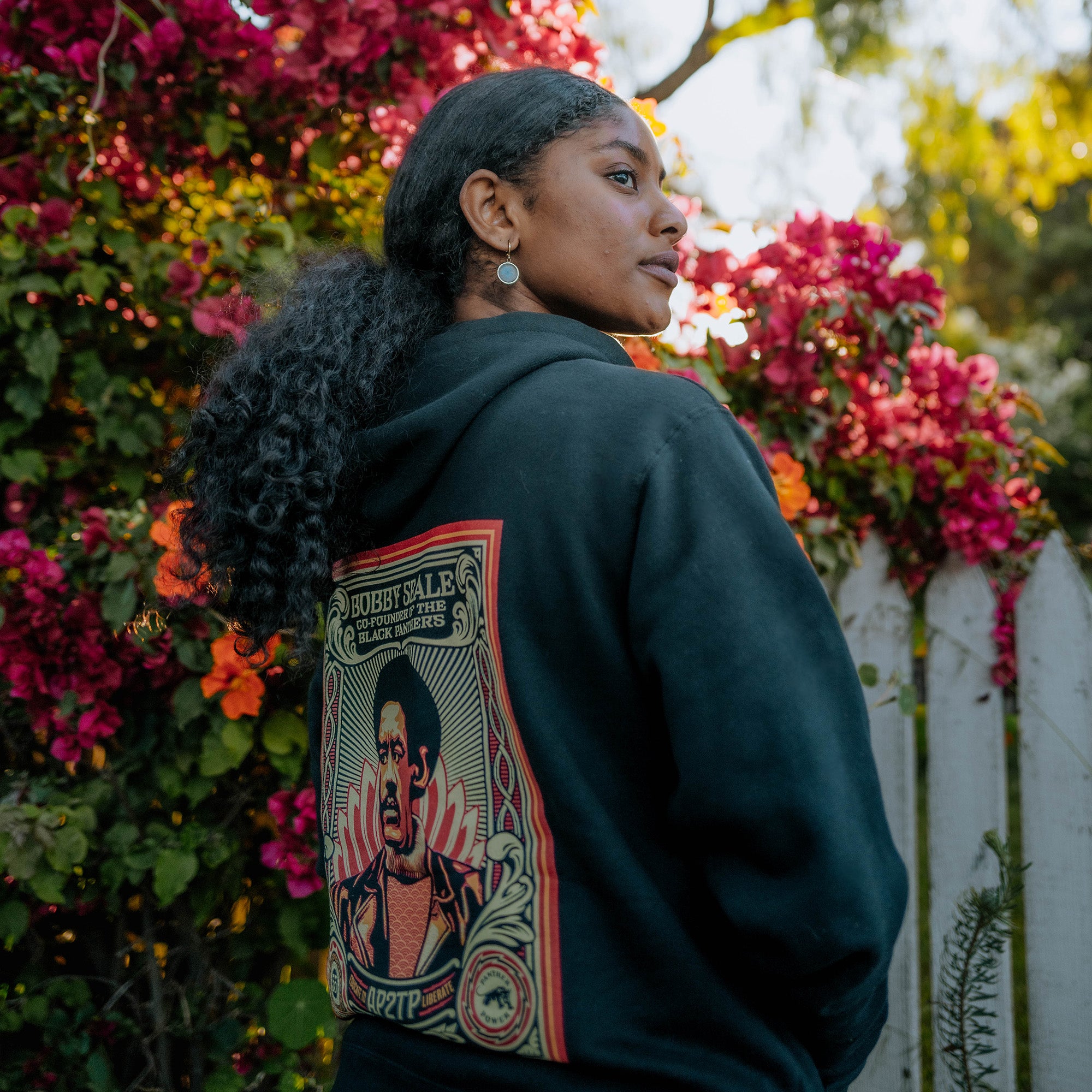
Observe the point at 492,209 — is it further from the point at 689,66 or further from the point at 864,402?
the point at 689,66

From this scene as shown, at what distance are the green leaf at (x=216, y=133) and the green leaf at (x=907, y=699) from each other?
2.03m

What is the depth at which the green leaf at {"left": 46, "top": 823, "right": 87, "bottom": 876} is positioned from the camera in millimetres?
1814

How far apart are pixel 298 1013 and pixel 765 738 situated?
152 cm

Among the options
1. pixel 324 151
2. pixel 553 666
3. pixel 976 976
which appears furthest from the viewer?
pixel 324 151

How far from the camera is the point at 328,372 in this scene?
118 centimetres

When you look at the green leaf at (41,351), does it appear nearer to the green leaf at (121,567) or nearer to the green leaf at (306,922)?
the green leaf at (121,567)

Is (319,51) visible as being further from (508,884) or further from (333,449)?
(508,884)

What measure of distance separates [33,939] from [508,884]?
5.35 feet

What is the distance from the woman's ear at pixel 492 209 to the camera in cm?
125

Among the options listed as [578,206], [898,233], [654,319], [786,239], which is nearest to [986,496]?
[786,239]

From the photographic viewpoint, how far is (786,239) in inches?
90.6

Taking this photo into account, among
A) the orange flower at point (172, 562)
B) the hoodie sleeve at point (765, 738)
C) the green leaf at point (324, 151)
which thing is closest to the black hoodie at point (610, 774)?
the hoodie sleeve at point (765, 738)

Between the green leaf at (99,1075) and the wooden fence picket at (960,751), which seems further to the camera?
the wooden fence picket at (960,751)

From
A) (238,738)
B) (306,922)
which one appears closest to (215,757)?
(238,738)
